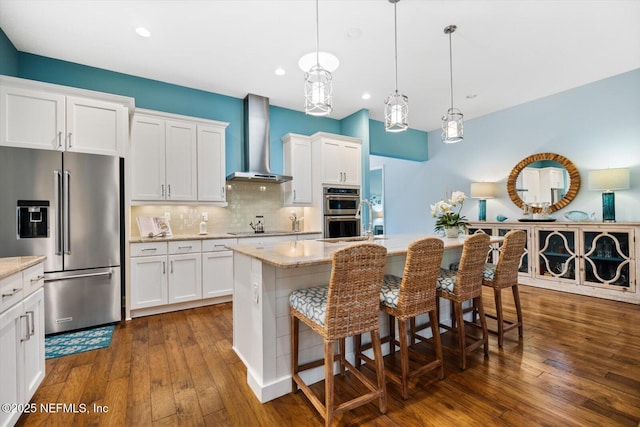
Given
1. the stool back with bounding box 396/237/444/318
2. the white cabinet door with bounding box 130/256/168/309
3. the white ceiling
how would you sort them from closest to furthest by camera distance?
A: the stool back with bounding box 396/237/444/318, the white ceiling, the white cabinet door with bounding box 130/256/168/309

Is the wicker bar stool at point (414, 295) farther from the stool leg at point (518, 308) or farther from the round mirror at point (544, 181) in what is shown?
the round mirror at point (544, 181)

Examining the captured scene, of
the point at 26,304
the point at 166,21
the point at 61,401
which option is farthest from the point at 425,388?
the point at 166,21

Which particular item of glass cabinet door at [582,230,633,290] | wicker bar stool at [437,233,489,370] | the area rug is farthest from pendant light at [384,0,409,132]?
glass cabinet door at [582,230,633,290]

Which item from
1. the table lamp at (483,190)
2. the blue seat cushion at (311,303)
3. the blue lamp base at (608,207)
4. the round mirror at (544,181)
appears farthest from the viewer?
the table lamp at (483,190)

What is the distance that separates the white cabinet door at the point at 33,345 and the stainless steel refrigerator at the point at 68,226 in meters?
1.16

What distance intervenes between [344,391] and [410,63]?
362 centimetres

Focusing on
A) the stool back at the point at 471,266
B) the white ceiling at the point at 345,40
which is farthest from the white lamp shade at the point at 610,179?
the stool back at the point at 471,266

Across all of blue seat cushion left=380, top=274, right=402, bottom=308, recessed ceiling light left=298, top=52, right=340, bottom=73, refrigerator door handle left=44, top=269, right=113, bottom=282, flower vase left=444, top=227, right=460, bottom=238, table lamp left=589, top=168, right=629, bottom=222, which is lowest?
refrigerator door handle left=44, top=269, right=113, bottom=282

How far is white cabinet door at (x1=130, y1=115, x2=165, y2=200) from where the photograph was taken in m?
3.52

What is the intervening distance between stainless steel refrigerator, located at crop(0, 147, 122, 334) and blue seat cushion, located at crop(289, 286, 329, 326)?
236cm

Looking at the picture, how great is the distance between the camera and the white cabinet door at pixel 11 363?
141 cm

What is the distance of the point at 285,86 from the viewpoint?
4145 mm

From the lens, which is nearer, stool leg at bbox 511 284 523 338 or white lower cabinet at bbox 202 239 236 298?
stool leg at bbox 511 284 523 338

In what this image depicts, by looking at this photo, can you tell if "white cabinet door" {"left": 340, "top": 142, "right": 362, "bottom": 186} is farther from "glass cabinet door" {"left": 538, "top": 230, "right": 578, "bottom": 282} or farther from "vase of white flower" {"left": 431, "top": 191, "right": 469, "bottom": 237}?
"glass cabinet door" {"left": 538, "top": 230, "right": 578, "bottom": 282}
